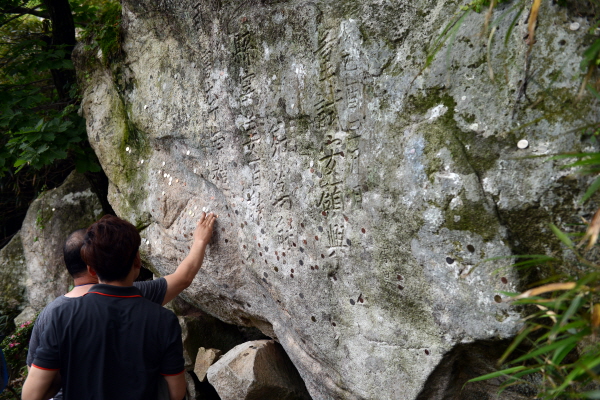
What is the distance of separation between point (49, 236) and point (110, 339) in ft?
14.0

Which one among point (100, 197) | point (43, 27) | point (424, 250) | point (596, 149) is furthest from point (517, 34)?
point (43, 27)

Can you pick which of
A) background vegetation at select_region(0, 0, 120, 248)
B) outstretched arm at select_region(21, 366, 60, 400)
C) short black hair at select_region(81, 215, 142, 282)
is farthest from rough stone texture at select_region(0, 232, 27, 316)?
short black hair at select_region(81, 215, 142, 282)

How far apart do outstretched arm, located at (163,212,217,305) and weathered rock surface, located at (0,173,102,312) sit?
9.87 feet

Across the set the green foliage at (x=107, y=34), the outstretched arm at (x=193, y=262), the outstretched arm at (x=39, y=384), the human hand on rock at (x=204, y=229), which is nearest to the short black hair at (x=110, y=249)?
the outstretched arm at (x=39, y=384)

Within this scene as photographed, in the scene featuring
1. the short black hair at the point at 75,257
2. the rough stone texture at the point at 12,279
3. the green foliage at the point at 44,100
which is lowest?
the rough stone texture at the point at 12,279

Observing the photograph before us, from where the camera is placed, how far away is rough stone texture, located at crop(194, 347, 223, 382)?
4.29 meters

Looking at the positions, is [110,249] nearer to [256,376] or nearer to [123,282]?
[123,282]

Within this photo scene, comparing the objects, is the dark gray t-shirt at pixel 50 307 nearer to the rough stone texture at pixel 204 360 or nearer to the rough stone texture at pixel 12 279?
the rough stone texture at pixel 204 360

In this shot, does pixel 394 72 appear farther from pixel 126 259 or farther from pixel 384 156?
pixel 126 259

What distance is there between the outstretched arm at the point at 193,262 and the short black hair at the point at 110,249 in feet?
2.32

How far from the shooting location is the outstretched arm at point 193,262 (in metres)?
3.18

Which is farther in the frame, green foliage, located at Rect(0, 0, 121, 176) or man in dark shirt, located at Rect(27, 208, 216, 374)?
green foliage, located at Rect(0, 0, 121, 176)

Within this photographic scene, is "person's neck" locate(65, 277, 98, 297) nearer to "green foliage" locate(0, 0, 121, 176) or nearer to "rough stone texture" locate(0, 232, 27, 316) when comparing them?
"green foliage" locate(0, 0, 121, 176)

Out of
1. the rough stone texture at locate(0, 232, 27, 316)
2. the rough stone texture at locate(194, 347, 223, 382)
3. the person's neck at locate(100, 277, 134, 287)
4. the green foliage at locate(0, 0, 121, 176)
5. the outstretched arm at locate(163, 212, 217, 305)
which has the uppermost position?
the green foliage at locate(0, 0, 121, 176)
